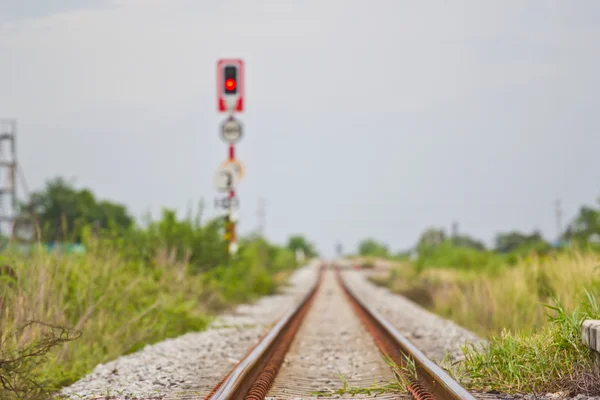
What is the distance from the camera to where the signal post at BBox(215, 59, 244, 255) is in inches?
803

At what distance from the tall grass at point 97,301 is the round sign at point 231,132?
14.4ft

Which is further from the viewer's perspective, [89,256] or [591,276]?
[89,256]

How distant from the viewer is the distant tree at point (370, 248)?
86500 millimetres

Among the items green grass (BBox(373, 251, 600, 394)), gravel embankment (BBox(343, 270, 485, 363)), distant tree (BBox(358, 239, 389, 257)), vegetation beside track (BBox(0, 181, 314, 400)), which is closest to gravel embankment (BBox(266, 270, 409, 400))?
gravel embankment (BBox(343, 270, 485, 363))

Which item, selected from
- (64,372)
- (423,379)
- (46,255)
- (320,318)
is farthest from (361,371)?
(320,318)

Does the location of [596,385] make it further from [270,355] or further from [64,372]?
[64,372]

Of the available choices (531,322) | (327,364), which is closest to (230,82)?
(531,322)

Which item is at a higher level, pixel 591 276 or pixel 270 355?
pixel 591 276

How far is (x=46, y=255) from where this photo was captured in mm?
8922

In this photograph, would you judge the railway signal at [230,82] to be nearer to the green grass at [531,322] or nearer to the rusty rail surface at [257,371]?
the green grass at [531,322]

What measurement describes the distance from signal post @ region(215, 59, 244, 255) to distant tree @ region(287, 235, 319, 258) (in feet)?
239

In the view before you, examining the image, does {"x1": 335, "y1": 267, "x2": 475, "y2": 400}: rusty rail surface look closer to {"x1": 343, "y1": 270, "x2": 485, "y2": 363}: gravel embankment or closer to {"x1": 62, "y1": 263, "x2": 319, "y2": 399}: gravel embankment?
{"x1": 343, "y1": 270, "x2": 485, "y2": 363}: gravel embankment

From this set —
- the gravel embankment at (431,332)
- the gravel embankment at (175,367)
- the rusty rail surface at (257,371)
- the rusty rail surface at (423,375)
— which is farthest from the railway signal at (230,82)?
the rusty rail surface at (423,375)

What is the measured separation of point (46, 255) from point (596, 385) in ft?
21.2
